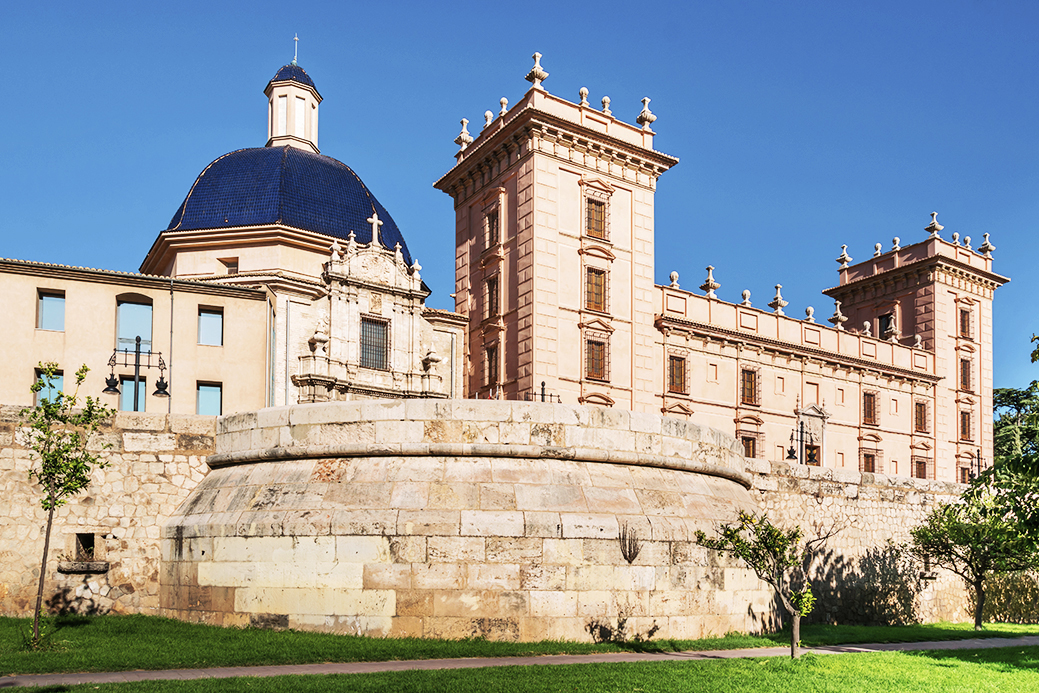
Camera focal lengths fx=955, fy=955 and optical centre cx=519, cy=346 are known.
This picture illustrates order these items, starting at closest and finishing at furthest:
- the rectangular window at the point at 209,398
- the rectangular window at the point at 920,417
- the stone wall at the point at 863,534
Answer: the stone wall at the point at 863,534 → the rectangular window at the point at 209,398 → the rectangular window at the point at 920,417

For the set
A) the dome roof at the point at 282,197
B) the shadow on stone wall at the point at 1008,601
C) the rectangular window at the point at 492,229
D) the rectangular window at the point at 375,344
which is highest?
the dome roof at the point at 282,197

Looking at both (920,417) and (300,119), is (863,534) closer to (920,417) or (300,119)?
(920,417)

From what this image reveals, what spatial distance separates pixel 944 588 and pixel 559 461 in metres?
14.0

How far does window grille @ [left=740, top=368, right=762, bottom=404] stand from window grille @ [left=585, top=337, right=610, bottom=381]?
26.1ft

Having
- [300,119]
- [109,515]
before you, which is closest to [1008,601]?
[109,515]

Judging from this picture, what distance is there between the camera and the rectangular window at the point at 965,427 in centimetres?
5128

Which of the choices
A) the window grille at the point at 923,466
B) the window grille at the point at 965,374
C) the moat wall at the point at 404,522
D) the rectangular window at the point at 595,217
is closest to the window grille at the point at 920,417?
the window grille at the point at 923,466

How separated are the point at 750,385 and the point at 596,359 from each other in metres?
9.05

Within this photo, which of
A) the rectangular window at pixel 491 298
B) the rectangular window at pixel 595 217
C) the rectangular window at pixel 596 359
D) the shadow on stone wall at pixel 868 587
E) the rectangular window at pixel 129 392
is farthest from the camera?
the rectangular window at pixel 491 298

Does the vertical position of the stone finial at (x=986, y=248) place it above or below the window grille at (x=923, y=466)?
above

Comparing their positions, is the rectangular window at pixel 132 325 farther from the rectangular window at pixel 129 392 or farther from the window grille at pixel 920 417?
the window grille at pixel 920 417

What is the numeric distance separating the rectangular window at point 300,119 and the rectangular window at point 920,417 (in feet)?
111

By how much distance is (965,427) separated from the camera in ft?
169

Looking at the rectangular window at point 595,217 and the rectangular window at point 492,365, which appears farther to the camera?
the rectangular window at point 595,217
